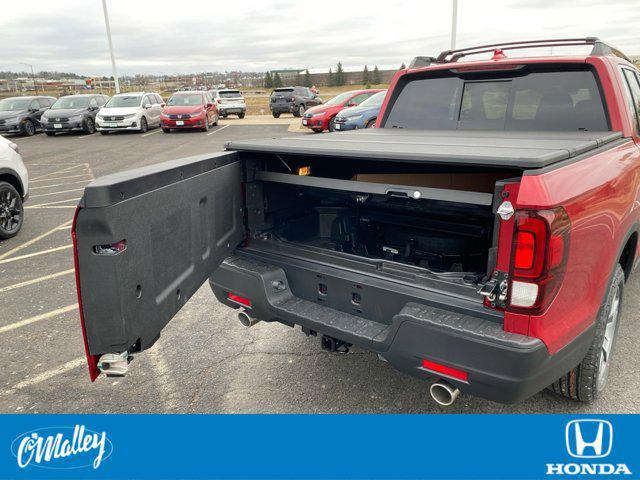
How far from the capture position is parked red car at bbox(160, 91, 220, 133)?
20.5 meters

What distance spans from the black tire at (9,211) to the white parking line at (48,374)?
406 cm

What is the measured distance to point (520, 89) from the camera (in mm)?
3961

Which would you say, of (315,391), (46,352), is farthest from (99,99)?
(315,391)

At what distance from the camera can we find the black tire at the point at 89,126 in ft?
68.7

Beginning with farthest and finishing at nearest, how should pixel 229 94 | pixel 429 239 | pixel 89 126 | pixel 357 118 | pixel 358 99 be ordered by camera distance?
pixel 229 94 < pixel 89 126 < pixel 358 99 < pixel 357 118 < pixel 429 239

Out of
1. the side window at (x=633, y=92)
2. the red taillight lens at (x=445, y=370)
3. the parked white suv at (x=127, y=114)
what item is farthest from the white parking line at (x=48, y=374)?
the parked white suv at (x=127, y=114)

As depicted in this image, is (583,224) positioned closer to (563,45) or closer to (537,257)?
(537,257)

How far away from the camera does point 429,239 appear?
334 centimetres

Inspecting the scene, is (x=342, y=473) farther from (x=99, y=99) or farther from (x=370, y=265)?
(x=99, y=99)

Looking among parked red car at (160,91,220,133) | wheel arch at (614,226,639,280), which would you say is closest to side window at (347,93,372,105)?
parked red car at (160,91,220,133)

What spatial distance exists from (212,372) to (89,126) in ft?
68.1

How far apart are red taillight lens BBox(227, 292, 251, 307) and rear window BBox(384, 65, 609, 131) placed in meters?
2.38

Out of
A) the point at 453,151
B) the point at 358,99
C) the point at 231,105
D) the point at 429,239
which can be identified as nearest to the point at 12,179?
the point at 429,239

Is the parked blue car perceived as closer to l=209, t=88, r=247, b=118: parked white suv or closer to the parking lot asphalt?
the parking lot asphalt
